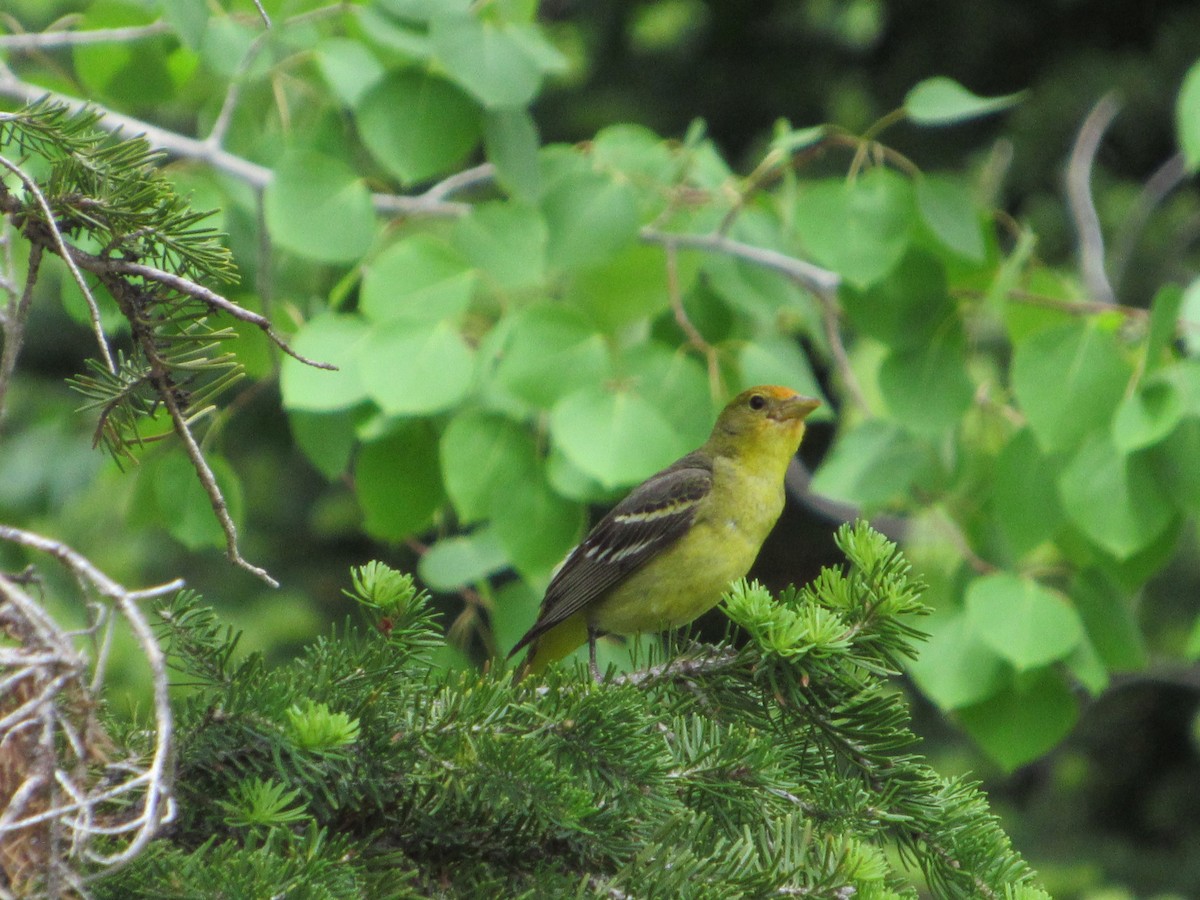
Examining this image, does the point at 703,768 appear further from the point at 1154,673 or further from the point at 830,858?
the point at 1154,673

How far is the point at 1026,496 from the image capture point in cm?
307

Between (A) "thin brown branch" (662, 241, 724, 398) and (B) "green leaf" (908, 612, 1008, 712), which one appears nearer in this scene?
(B) "green leaf" (908, 612, 1008, 712)

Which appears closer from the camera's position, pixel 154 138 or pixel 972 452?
pixel 154 138

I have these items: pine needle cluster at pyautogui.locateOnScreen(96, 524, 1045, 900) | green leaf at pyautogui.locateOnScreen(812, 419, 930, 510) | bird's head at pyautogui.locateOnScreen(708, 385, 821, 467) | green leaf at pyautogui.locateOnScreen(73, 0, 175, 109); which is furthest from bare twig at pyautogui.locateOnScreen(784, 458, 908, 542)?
pine needle cluster at pyautogui.locateOnScreen(96, 524, 1045, 900)

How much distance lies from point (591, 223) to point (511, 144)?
0.91 feet

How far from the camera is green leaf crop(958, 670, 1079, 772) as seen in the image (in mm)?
3223

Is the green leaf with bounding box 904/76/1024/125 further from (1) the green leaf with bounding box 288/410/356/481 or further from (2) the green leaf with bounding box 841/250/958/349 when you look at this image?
(1) the green leaf with bounding box 288/410/356/481

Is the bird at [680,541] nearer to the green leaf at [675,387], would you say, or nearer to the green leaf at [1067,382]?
the green leaf at [675,387]

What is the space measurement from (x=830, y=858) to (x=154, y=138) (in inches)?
100

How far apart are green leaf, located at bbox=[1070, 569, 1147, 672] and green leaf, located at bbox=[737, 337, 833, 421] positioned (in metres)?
0.76

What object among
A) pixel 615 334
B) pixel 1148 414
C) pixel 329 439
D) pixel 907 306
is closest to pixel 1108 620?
pixel 1148 414

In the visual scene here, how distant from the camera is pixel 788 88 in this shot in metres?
7.16

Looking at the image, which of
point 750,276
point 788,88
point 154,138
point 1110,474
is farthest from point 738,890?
point 788,88

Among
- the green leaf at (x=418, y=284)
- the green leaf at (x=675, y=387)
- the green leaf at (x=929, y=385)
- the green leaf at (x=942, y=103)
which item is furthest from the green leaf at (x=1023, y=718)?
the green leaf at (x=418, y=284)
